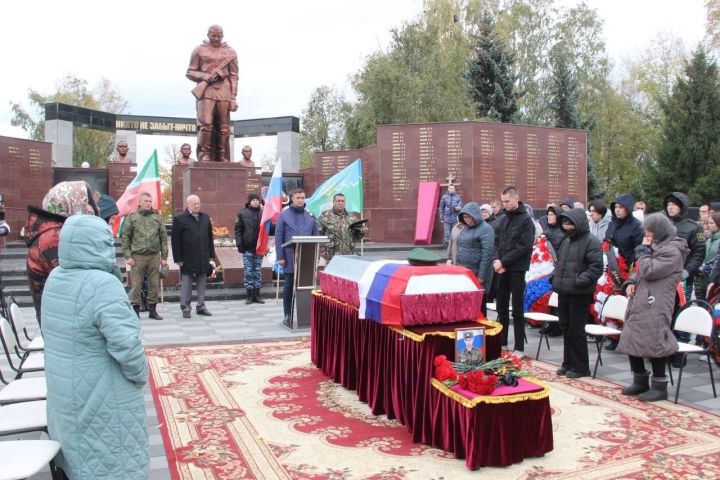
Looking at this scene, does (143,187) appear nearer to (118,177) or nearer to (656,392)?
(656,392)

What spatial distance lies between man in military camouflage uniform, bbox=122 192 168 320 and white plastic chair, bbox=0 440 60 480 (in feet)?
20.1

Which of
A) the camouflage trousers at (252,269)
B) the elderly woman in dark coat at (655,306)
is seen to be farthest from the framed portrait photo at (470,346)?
the camouflage trousers at (252,269)

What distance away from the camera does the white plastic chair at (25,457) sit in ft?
8.39

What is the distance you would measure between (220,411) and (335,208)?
154 inches

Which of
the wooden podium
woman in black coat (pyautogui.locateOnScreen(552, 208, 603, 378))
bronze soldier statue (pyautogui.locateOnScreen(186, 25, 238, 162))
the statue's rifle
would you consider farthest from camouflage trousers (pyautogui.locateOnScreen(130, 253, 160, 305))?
the statue's rifle

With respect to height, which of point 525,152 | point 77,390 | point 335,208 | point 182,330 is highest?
point 525,152

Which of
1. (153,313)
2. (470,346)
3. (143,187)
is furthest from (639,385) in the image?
(143,187)

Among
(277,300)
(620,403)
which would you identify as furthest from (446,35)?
(620,403)

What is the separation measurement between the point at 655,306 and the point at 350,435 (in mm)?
2796

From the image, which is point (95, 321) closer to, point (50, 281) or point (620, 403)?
point (50, 281)

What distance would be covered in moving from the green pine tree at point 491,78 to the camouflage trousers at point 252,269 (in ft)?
53.4

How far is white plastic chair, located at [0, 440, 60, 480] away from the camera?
8.39 feet

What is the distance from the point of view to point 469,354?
425 centimetres

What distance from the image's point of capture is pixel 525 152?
655 inches
